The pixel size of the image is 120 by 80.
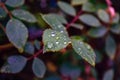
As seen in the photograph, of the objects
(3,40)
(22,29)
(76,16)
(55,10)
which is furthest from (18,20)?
(55,10)

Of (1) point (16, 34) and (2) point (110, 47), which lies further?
(2) point (110, 47)

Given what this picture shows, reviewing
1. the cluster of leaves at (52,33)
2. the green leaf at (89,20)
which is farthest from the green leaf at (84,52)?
the green leaf at (89,20)

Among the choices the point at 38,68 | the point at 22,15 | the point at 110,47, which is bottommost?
the point at 110,47

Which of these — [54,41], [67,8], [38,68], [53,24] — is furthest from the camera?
[67,8]

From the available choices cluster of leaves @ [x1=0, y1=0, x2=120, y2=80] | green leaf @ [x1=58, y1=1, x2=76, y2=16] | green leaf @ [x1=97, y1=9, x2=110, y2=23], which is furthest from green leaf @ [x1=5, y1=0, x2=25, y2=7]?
green leaf @ [x1=97, y1=9, x2=110, y2=23]

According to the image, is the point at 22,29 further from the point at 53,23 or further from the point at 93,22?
the point at 93,22

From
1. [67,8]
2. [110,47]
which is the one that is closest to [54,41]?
[67,8]

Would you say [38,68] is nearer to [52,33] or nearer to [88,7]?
[52,33]

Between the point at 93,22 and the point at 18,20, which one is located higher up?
the point at 18,20
